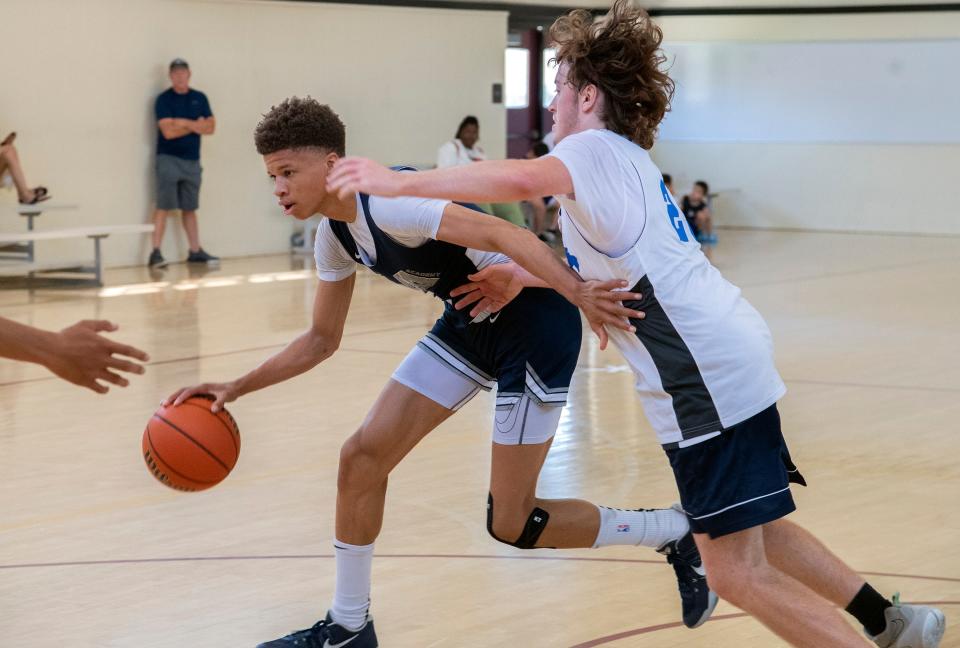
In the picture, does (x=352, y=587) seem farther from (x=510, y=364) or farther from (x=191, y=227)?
(x=191, y=227)

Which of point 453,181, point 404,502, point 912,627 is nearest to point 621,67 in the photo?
point 453,181

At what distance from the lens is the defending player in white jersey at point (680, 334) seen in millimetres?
3260

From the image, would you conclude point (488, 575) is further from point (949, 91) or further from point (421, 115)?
point (949, 91)

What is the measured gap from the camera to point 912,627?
3.85m

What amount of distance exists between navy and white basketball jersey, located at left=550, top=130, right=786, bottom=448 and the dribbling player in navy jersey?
743 mm

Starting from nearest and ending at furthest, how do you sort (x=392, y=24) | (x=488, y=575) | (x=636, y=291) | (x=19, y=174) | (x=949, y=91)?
(x=636, y=291) < (x=488, y=575) < (x=19, y=174) < (x=392, y=24) < (x=949, y=91)

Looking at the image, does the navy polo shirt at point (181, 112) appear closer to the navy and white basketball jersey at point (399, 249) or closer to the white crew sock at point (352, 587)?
the navy and white basketball jersey at point (399, 249)

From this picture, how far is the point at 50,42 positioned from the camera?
47.0 ft

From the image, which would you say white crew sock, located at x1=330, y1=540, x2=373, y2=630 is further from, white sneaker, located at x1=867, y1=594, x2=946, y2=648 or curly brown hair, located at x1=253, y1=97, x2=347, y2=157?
white sneaker, located at x1=867, y1=594, x2=946, y2=648

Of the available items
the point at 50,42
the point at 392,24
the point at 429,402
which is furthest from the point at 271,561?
the point at 392,24

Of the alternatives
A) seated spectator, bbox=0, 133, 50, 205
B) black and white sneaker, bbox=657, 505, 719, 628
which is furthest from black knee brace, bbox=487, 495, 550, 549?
seated spectator, bbox=0, 133, 50, 205

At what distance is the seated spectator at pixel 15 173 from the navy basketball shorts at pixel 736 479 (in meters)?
11.5

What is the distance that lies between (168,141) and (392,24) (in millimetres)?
3951

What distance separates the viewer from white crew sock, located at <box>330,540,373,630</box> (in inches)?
161
